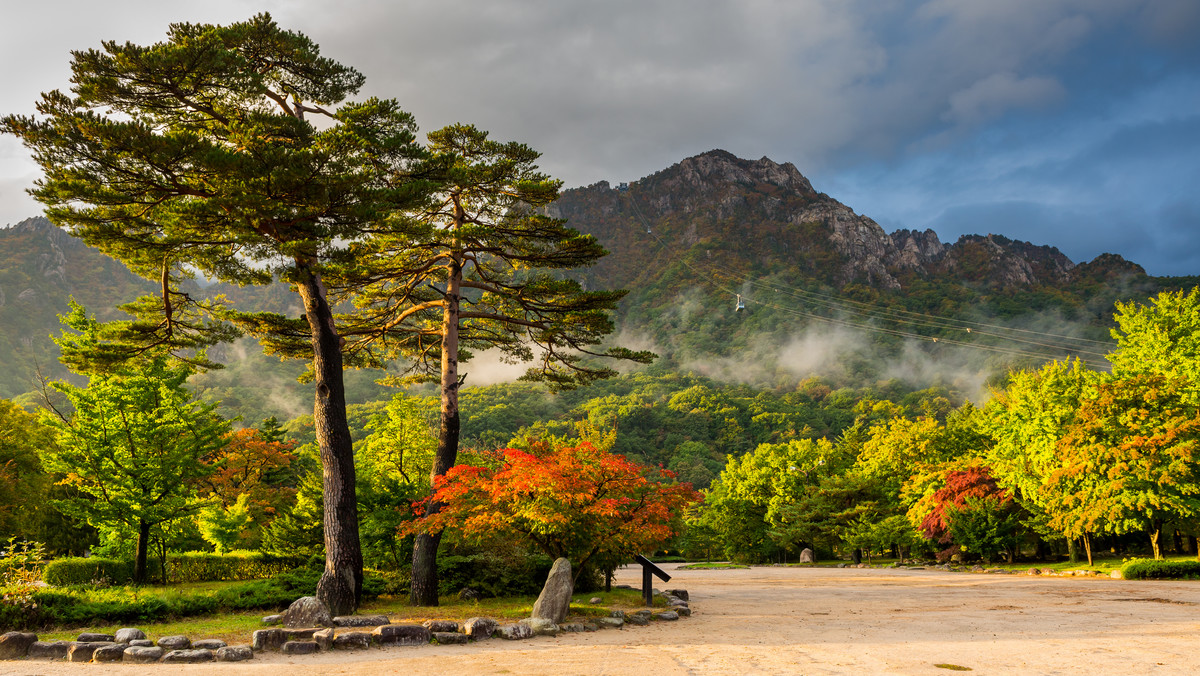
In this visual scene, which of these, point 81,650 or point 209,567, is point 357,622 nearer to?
point 81,650

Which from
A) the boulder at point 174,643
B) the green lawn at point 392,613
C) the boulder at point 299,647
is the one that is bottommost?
the green lawn at point 392,613

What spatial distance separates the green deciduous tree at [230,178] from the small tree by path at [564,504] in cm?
247

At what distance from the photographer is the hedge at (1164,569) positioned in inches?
798

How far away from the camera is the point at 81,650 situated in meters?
8.44

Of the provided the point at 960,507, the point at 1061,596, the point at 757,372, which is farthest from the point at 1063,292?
the point at 1061,596

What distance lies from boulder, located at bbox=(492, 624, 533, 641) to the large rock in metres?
0.68

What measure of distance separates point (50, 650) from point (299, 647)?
308cm

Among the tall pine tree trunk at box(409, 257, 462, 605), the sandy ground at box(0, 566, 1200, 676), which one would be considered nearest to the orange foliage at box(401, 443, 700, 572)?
the tall pine tree trunk at box(409, 257, 462, 605)

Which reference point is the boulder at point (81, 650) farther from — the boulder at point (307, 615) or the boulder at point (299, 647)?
the boulder at point (307, 615)

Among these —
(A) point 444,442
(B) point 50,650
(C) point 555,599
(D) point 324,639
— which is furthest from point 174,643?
(A) point 444,442

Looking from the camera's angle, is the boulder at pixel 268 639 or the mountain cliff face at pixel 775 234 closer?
the boulder at pixel 268 639

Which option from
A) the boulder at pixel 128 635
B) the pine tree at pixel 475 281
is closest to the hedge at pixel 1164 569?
the pine tree at pixel 475 281

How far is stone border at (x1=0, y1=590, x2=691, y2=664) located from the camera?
8.40 m

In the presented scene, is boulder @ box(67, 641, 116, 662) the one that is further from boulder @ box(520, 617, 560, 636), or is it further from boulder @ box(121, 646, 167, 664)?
boulder @ box(520, 617, 560, 636)
